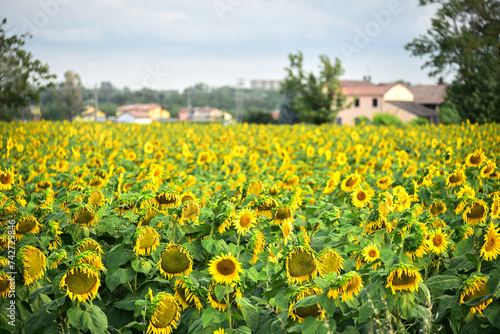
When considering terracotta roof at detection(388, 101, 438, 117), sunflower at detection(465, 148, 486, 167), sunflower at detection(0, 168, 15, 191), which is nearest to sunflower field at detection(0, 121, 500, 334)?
sunflower at detection(0, 168, 15, 191)

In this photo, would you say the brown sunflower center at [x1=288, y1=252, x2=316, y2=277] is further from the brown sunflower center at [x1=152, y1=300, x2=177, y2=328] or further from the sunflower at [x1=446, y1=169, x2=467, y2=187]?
the sunflower at [x1=446, y1=169, x2=467, y2=187]

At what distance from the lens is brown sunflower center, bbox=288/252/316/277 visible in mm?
1958

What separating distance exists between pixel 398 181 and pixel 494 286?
297 cm

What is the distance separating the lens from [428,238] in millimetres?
2299

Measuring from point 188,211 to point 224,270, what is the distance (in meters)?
0.65

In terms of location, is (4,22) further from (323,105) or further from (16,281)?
(323,105)

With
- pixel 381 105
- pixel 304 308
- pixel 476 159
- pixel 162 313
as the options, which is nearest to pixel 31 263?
pixel 162 313

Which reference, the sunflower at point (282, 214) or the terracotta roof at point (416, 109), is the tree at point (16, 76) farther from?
the terracotta roof at point (416, 109)

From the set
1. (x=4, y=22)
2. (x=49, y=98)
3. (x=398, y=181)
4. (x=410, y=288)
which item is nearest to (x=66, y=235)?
(x=410, y=288)

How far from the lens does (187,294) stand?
1.93 meters

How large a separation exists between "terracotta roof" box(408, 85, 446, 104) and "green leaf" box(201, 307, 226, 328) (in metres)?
62.9

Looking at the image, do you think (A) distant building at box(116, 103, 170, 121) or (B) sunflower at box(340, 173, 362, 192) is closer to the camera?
(B) sunflower at box(340, 173, 362, 192)

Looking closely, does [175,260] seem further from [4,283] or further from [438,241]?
[438,241]

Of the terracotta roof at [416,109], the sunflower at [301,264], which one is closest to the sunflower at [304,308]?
the sunflower at [301,264]
